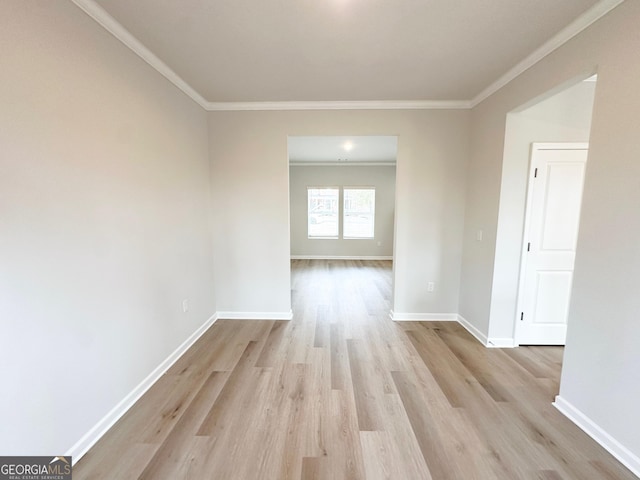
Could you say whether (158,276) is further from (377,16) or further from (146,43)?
(377,16)

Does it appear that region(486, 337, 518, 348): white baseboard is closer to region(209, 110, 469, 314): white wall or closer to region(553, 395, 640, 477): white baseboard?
region(209, 110, 469, 314): white wall

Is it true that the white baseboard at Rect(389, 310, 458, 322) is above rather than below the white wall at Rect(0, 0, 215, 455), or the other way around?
below

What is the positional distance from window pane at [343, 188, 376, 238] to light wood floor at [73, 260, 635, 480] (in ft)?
15.8

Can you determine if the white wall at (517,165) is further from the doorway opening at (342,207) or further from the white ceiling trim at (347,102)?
the doorway opening at (342,207)

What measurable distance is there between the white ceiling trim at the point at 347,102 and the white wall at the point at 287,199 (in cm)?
8

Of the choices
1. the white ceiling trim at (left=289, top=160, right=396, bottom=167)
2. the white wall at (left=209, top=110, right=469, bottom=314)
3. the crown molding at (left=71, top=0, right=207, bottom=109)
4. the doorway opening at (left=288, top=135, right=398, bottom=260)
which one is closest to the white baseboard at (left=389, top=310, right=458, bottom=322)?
the white wall at (left=209, top=110, right=469, bottom=314)

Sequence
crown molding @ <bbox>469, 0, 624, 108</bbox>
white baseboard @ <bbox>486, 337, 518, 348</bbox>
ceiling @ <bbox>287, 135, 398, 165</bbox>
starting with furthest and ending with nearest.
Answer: ceiling @ <bbox>287, 135, 398, 165</bbox>, white baseboard @ <bbox>486, 337, 518, 348</bbox>, crown molding @ <bbox>469, 0, 624, 108</bbox>

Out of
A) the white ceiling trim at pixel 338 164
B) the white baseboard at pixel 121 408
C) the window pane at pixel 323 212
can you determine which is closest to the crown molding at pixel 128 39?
the white baseboard at pixel 121 408

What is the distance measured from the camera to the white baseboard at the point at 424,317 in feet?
11.1

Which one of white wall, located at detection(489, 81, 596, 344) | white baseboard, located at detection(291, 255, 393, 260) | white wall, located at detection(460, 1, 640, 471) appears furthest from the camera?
white baseboard, located at detection(291, 255, 393, 260)

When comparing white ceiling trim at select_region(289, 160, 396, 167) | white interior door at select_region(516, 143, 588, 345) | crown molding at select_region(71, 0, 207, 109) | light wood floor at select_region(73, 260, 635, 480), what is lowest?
light wood floor at select_region(73, 260, 635, 480)

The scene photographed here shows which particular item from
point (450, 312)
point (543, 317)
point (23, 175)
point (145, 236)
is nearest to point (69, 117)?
point (23, 175)

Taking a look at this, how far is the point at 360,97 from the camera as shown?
290 centimetres

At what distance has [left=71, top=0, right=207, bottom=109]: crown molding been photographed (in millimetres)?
1547
